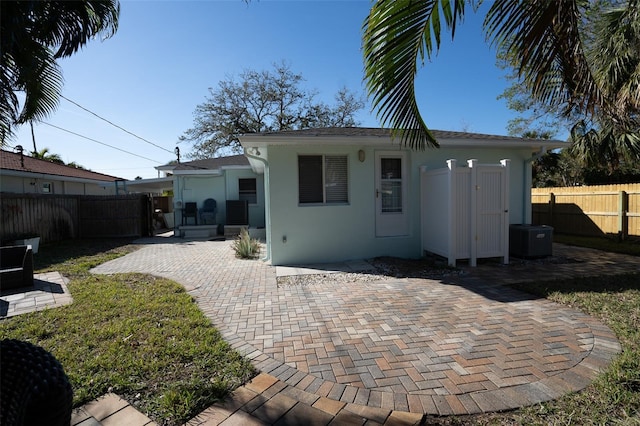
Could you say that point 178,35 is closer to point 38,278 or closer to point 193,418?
point 38,278

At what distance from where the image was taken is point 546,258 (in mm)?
7574

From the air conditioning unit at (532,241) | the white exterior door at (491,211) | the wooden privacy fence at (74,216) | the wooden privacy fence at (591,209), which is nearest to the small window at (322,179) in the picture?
the white exterior door at (491,211)

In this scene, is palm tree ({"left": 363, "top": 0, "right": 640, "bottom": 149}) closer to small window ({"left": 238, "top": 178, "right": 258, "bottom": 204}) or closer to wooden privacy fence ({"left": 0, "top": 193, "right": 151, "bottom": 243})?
small window ({"left": 238, "top": 178, "right": 258, "bottom": 204})

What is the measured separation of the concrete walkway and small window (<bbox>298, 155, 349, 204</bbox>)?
2418mm

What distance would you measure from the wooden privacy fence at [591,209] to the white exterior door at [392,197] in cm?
804

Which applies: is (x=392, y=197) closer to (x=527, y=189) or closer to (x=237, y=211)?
(x=527, y=189)

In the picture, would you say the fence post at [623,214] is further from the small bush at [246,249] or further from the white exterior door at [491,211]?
the small bush at [246,249]

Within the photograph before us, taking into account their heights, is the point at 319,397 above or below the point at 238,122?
below

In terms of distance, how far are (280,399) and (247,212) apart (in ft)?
39.2

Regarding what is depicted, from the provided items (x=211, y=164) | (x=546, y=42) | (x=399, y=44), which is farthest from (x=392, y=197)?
(x=211, y=164)

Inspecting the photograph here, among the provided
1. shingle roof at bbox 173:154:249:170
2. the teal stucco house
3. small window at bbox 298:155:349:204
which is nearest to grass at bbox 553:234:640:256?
the teal stucco house

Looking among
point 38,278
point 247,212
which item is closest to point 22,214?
point 38,278

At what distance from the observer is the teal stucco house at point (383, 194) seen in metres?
6.84

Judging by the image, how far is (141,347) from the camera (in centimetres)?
329
